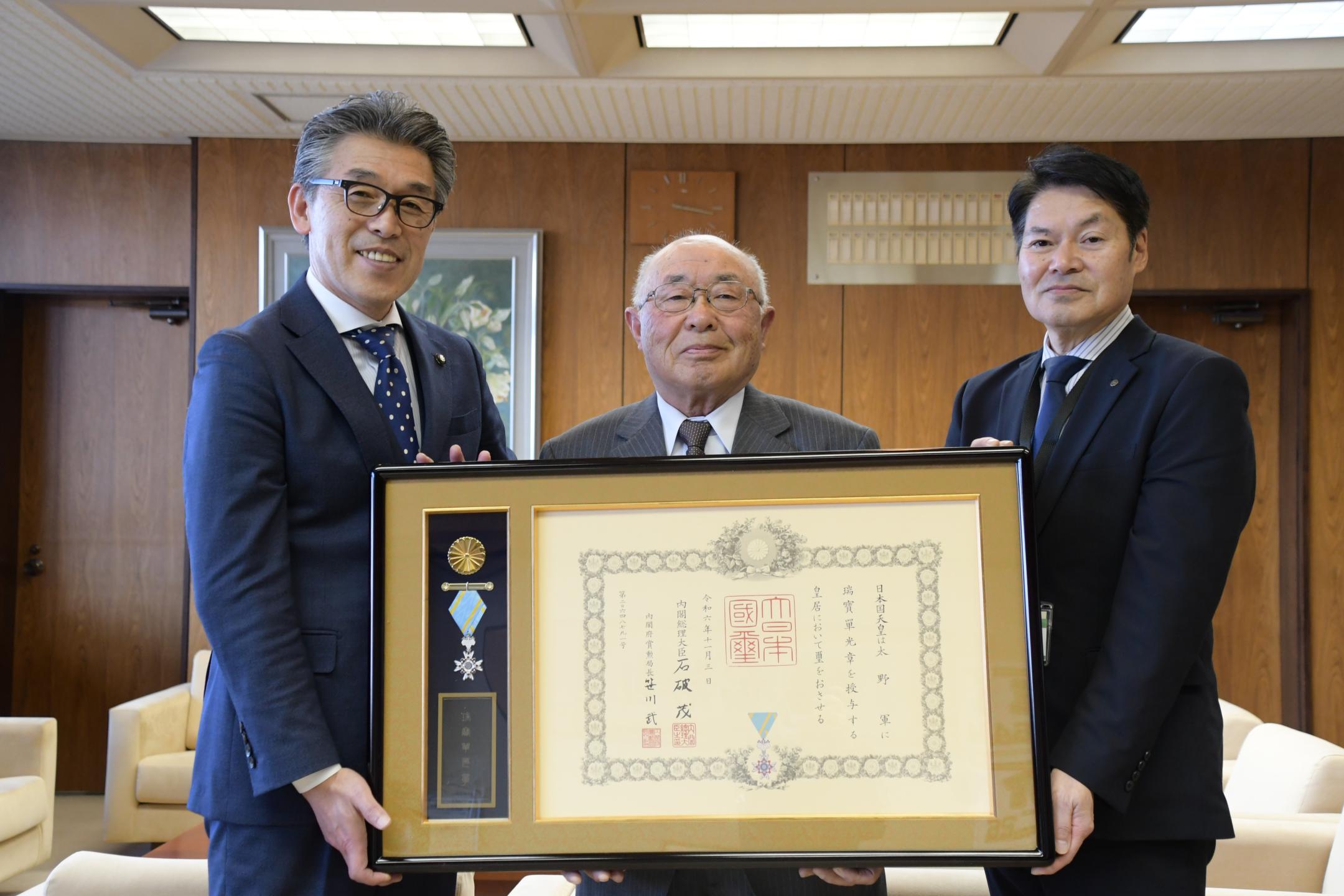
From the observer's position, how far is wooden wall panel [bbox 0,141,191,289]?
534 centimetres

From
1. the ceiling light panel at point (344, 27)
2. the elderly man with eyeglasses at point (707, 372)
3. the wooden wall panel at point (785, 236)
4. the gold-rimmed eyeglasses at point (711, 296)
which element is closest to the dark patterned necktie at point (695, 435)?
the elderly man with eyeglasses at point (707, 372)

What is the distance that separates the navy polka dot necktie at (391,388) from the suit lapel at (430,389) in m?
0.03

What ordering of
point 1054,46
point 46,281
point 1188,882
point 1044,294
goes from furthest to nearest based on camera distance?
1. point 46,281
2. point 1054,46
3. point 1044,294
4. point 1188,882

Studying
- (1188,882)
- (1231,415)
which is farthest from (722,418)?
(1188,882)

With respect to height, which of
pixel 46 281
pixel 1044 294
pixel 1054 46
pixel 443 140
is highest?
pixel 1054 46

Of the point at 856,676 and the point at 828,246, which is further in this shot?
the point at 828,246

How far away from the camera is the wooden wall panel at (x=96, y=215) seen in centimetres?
534

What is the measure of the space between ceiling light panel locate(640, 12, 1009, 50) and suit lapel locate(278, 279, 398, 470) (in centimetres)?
279

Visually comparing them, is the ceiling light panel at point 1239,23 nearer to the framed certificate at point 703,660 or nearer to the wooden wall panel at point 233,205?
the framed certificate at point 703,660

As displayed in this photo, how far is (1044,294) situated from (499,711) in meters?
1.02

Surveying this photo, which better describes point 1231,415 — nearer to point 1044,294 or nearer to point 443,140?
point 1044,294

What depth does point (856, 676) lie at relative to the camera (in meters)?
1.31

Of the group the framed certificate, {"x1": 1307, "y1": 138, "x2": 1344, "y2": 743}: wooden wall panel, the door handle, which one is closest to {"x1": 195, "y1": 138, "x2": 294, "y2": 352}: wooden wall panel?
the door handle

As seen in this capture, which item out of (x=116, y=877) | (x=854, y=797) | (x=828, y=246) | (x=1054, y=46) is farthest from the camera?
→ (x=828, y=246)
